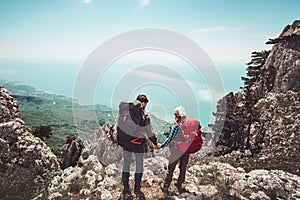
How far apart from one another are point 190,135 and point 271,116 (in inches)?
595

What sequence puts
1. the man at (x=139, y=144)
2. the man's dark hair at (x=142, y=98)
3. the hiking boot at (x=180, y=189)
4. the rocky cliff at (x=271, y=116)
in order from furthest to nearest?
the rocky cliff at (x=271, y=116) < the hiking boot at (x=180, y=189) < the man's dark hair at (x=142, y=98) < the man at (x=139, y=144)

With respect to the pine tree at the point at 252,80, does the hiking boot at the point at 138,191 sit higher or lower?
lower

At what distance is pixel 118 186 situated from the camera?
838 centimetres

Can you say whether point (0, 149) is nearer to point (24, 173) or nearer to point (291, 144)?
point (24, 173)

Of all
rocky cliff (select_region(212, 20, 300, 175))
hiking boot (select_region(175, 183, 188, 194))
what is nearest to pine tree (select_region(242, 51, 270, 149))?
rocky cliff (select_region(212, 20, 300, 175))

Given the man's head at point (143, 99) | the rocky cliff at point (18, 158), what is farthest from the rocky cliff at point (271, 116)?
the rocky cliff at point (18, 158)

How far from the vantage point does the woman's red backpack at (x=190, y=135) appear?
23.3 ft

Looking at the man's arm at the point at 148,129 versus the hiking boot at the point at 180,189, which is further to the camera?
the hiking boot at the point at 180,189

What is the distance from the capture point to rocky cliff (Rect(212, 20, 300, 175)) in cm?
1450

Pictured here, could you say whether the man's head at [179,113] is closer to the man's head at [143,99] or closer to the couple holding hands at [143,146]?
the couple holding hands at [143,146]

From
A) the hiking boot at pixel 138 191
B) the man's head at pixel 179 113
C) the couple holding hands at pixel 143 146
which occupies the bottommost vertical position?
the hiking boot at pixel 138 191

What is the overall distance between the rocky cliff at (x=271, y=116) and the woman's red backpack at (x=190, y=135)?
500 centimetres

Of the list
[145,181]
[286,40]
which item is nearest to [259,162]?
[145,181]

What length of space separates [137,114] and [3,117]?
41.3 ft
